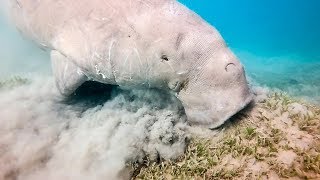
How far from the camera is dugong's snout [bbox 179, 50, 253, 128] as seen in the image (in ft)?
13.4

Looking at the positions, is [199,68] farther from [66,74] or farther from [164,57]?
[66,74]

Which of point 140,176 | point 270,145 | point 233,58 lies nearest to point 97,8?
point 233,58

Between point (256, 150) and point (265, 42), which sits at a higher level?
point (265, 42)

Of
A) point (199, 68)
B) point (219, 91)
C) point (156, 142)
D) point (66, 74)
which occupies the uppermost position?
point (199, 68)

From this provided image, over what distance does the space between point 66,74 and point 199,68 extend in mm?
2177

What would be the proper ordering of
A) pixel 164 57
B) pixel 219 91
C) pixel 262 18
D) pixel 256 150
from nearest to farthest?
pixel 256 150 < pixel 219 91 < pixel 164 57 < pixel 262 18

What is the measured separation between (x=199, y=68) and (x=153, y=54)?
67 cm

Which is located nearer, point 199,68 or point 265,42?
point 199,68

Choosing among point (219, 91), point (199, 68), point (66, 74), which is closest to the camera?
point (219, 91)

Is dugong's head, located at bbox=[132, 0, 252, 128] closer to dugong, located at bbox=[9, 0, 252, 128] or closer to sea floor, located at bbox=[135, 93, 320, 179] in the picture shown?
dugong, located at bbox=[9, 0, 252, 128]

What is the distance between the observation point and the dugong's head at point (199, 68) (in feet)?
13.5

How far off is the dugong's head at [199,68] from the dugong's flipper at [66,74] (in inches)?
55.9

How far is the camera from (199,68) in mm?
4227

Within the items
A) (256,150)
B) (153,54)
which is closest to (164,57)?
(153,54)
